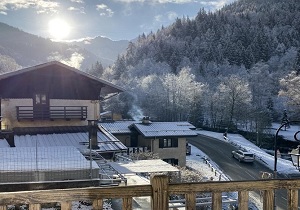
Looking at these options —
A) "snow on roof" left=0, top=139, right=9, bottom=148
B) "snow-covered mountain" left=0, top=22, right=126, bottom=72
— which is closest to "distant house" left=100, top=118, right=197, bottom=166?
"snow on roof" left=0, top=139, right=9, bottom=148

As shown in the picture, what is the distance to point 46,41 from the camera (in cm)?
17362

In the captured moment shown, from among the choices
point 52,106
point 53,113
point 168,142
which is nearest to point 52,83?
point 52,106

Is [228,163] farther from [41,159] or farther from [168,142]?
[41,159]

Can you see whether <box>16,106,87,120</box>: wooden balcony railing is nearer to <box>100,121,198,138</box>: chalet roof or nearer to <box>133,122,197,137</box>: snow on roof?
<box>100,121,198,138</box>: chalet roof

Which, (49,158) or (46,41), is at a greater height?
(46,41)

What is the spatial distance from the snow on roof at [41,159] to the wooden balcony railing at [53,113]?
4.83 m

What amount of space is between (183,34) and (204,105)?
60.5 meters

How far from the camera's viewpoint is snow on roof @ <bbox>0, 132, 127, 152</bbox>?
15.7 m

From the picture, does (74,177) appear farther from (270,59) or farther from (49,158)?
(270,59)

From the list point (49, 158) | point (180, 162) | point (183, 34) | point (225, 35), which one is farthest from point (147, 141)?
point (183, 34)

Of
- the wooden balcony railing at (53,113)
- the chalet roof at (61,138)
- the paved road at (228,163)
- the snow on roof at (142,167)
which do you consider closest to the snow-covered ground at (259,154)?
the paved road at (228,163)

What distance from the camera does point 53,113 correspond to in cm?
1870

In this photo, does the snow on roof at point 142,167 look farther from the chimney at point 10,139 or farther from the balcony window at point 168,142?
the balcony window at point 168,142

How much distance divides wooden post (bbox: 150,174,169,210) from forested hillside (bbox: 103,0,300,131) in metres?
44.4
